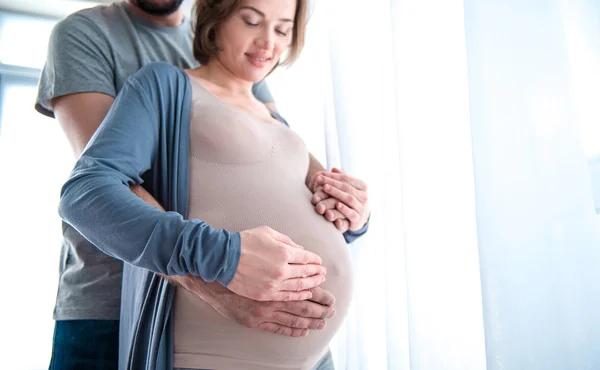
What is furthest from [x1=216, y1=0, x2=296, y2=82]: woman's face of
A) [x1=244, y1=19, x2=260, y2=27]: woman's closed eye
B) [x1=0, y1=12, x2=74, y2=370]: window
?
[x1=0, y1=12, x2=74, y2=370]: window

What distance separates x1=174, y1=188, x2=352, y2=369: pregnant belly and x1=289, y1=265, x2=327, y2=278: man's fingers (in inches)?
2.3

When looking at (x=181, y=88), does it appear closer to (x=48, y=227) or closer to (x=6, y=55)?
(x=48, y=227)

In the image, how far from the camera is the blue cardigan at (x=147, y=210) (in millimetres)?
613

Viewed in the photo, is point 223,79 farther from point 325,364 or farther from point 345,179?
point 325,364

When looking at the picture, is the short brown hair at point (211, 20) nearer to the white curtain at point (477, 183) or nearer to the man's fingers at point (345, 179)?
the white curtain at point (477, 183)

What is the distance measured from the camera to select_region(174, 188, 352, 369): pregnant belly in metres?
0.72

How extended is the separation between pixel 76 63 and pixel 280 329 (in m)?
0.78

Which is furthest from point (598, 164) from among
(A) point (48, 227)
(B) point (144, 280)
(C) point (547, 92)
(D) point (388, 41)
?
(A) point (48, 227)

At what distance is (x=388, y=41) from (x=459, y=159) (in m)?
0.47

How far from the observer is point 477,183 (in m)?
0.88

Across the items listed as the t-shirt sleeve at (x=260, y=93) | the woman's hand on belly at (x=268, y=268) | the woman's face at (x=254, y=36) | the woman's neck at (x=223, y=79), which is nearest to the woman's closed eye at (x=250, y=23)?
the woman's face at (x=254, y=36)

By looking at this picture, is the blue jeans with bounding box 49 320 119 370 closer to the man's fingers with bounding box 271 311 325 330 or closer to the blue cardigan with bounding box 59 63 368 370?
the blue cardigan with bounding box 59 63 368 370

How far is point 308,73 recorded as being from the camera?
1.71 m

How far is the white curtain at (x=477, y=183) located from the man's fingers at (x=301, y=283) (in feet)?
1.09
